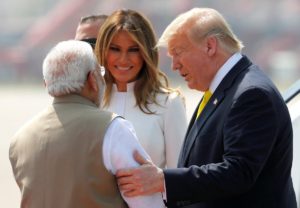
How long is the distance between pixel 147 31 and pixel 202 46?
90 centimetres

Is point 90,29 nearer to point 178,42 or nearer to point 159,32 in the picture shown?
point 178,42

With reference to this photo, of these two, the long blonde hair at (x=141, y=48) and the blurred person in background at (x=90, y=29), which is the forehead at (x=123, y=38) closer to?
the long blonde hair at (x=141, y=48)

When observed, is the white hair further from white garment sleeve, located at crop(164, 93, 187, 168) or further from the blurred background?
the blurred background

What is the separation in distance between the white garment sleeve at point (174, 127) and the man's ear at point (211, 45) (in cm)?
83

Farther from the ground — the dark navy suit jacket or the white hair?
the white hair

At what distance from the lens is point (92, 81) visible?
293 cm

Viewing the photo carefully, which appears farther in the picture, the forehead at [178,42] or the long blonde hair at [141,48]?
the long blonde hair at [141,48]

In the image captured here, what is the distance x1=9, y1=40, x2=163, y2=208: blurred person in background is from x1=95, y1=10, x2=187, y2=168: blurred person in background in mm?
929

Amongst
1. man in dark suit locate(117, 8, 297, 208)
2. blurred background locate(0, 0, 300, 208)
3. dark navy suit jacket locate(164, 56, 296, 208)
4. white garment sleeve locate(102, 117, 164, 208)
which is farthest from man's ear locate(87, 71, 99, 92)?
blurred background locate(0, 0, 300, 208)

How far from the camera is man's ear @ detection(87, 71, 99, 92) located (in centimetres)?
292

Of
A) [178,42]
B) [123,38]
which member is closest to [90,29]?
[123,38]

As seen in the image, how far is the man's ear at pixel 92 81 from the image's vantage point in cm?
292

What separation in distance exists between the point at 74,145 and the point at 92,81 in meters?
0.23

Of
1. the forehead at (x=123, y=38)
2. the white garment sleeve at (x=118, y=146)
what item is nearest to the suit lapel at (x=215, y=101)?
the white garment sleeve at (x=118, y=146)
